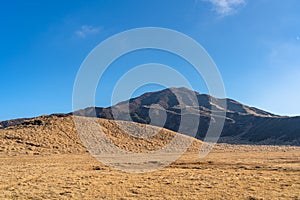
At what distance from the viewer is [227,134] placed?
6112 inches

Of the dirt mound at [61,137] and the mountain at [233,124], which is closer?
the dirt mound at [61,137]

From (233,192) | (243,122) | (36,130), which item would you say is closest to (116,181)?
(233,192)

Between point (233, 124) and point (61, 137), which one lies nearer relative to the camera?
point (61, 137)

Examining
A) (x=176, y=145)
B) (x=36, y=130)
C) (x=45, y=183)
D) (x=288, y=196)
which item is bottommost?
(x=288, y=196)

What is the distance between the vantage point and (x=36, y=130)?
7438 cm

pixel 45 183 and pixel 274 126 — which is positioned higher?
pixel 274 126

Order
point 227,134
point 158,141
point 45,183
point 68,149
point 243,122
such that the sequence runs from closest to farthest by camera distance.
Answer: point 45,183, point 68,149, point 158,141, point 227,134, point 243,122

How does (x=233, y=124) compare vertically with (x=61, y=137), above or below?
above

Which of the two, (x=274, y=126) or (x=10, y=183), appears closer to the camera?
(x=10, y=183)

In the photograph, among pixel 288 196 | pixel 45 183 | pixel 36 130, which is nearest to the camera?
pixel 288 196

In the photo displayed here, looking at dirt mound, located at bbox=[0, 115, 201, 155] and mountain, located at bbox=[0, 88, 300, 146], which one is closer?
dirt mound, located at bbox=[0, 115, 201, 155]

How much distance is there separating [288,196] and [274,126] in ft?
436

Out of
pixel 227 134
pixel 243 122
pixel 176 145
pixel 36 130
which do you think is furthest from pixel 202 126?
pixel 36 130

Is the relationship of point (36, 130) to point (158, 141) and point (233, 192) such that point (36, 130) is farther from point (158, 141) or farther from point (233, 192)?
point (233, 192)
